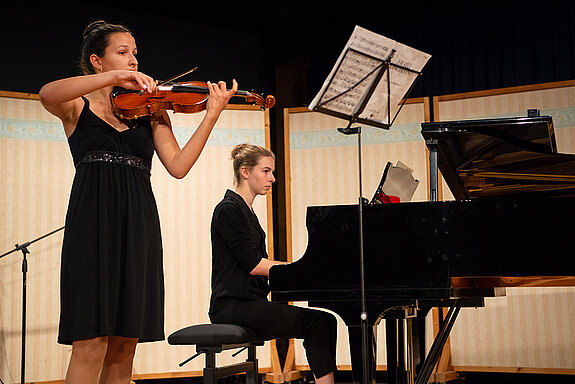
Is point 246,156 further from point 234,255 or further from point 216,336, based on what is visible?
point 216,336

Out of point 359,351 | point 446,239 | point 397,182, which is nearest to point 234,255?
point 397,182

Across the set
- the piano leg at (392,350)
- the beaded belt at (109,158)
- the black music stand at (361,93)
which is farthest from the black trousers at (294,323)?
the beaded belt at (109,158)

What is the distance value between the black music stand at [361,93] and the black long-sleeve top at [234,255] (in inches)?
34.6

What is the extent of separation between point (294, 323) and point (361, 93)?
1.14 m

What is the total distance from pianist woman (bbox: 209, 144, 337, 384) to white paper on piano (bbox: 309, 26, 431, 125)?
3.07ft

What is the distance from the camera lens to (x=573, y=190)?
2561 mm

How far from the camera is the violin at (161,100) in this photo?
1938 millimetres

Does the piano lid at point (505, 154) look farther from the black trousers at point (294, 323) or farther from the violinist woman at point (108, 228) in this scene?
the violinist woman at point (108, 228)

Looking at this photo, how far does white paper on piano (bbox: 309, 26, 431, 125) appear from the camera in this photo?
88.2 inches

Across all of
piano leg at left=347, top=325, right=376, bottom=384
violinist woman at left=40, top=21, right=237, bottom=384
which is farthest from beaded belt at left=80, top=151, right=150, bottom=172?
piano leg at left=347, top=325, right=376, bottom=384

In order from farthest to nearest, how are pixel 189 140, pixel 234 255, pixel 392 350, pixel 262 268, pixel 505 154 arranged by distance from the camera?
pixel 234 255, pixel 262 268, pixel 392 350, pixel 505 154, pixel 189 140

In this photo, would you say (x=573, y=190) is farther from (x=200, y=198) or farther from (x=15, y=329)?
(x=15, y=329)

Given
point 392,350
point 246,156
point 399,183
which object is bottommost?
point 392,350

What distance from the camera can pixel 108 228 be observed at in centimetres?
182
